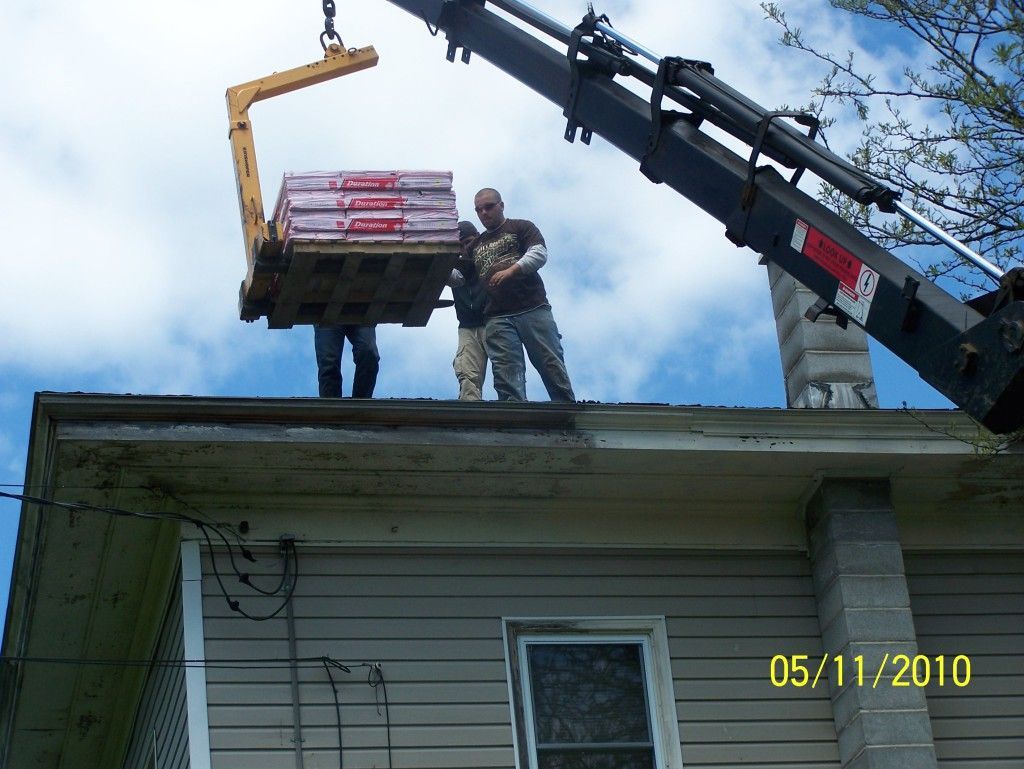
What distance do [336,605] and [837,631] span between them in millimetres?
3127

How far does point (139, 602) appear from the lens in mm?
11266

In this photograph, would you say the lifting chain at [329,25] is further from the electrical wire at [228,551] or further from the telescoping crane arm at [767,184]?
the electrical wire at [228,551]

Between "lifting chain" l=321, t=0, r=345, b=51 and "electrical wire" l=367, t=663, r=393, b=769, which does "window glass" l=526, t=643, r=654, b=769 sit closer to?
"electrical wire" l=367, t=663, r=393, b=769

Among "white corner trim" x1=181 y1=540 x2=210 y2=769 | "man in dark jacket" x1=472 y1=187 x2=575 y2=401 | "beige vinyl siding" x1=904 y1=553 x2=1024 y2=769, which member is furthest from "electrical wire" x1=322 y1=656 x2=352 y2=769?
"beige vinyl siding" x1=904 y1=553 x2=1024 y2=769

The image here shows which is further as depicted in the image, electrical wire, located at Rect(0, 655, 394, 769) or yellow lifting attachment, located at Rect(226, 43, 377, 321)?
yellow lifting attachment, located at Rect(226, 43, 377, 321)

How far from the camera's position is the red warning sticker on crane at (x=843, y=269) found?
9.37 metres

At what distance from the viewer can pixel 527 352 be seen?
12492mm

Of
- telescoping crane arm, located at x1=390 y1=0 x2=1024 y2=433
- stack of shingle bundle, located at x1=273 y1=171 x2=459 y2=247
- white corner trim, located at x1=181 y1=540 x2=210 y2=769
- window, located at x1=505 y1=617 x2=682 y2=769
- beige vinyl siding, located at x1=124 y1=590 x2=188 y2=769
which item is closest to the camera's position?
telescoping crane arm, located at x1=390 y1=0 x2=1024 y2=433

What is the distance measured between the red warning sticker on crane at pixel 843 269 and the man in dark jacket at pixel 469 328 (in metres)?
3.55

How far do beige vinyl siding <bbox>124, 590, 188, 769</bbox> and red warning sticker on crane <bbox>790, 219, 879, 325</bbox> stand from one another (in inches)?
168

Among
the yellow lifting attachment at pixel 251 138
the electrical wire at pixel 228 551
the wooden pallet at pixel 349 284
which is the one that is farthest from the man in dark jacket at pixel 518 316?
the electrical wire at pixel 228 551

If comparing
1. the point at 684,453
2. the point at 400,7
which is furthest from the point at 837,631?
the point at 400,7

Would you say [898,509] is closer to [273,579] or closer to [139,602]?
[273,579]

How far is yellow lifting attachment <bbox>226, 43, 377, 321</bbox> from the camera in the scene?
10.6m
